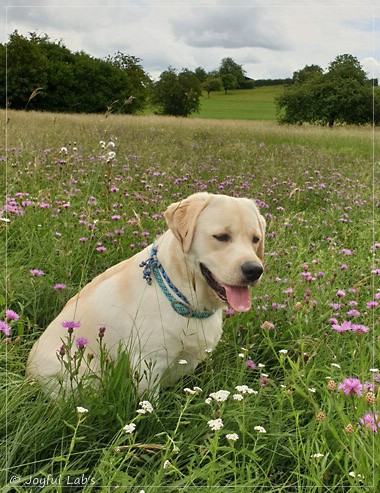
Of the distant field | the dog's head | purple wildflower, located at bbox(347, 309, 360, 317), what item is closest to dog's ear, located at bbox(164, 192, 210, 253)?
the dog's head

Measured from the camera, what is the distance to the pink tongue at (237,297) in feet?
8.32

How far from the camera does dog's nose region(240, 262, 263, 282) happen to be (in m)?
2.44

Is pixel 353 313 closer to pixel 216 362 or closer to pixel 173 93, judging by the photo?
pixel 216 362

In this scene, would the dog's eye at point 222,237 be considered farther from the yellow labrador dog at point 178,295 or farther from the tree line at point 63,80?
the tree line at point 63,80

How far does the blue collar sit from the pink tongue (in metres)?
0.21

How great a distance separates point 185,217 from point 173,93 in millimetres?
19207

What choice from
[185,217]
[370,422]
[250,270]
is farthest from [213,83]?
[370,422]

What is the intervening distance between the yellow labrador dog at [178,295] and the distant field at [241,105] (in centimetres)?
2127

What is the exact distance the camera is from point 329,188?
7.15 metres

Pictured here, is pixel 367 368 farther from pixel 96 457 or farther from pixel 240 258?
pixel 96 457

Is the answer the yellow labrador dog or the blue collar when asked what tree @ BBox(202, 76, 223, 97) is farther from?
the blue collar

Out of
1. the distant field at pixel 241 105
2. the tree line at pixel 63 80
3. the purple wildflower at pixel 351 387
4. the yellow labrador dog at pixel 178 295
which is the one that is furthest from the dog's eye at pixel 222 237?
the tree line at pixel 63 80

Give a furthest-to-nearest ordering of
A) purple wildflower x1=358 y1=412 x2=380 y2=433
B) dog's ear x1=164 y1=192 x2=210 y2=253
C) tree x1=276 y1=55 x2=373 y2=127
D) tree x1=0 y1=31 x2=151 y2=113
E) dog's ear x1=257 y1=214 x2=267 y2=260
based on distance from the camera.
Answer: tree x1=276 y1=55 x2=373 y2=127 → tree x1=0 y1=31 x2=151 y2=113 → dog's ear x1=257 y1=214 x2=267 y2=260 → dog's ear x1=164 y1=192 x2=210 y2=253 → purple wildflower x1=358 y1=412 x2=380 y2=433

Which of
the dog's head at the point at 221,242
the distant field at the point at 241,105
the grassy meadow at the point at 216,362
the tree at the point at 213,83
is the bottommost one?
the grassy meadow at the point at 216,362
